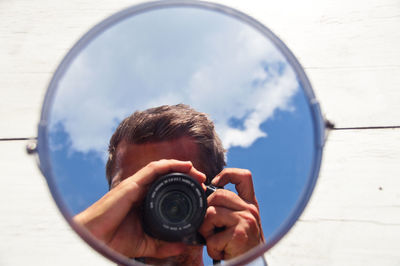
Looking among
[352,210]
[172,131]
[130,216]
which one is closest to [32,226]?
[130,216]

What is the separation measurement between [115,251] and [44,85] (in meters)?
0.26

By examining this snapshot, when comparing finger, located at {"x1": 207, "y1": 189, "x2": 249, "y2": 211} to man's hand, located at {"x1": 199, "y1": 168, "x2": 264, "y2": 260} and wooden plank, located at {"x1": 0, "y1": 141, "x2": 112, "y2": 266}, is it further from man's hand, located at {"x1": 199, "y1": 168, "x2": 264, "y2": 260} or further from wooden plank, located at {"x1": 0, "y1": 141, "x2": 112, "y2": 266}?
wooden plank, located at {"x1": 0, "y1": 141, "x2": 112, "y2": 266}

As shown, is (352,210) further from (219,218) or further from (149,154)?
(149,154)

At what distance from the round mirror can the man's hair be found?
1 cm

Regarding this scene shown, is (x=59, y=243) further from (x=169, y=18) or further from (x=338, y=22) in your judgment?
(x=338, y=22)

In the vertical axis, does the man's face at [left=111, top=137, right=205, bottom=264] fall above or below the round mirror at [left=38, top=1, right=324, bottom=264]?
below

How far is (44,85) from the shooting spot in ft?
1.77

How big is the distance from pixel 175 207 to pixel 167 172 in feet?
0.18

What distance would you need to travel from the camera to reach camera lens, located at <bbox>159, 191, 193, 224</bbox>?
1.75 ft

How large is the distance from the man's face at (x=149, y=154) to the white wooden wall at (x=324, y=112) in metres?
0.12

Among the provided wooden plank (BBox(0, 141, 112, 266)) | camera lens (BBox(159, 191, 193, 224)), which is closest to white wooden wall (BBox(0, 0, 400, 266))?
wooden plank (BBox(0, 141, 112, 266))

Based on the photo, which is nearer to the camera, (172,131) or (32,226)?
(32,226)

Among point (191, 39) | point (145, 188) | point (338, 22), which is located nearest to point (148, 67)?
point (191, 39)

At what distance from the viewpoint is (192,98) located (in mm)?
570
